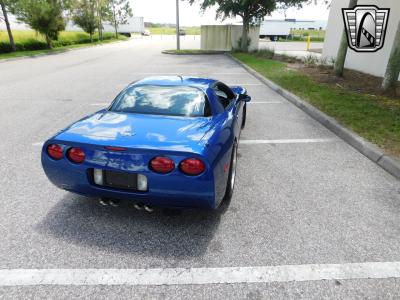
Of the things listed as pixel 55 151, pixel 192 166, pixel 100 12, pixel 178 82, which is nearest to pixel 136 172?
pixel 192 166

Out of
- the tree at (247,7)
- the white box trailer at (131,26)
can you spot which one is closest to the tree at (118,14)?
the white box trailer at (131,26)

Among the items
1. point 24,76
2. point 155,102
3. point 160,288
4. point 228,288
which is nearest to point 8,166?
point 155,102

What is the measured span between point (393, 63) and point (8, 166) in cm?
925

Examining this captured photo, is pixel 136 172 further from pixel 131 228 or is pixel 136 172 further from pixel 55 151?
pixel 55 151

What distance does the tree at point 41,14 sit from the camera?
24.6m

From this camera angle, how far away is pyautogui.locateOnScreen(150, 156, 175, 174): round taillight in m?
2.47

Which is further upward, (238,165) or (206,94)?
(206,94)

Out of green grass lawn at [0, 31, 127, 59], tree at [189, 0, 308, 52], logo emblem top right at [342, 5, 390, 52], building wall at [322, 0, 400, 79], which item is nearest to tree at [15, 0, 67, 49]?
green grass lawn at [0, 31, 127, 59]

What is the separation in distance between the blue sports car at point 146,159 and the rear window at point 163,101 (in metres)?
0.11

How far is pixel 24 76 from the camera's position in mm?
12844

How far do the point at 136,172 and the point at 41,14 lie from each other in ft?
94.8

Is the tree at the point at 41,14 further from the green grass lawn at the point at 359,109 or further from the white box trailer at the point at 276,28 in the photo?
the white box trailer at the point at 276,28

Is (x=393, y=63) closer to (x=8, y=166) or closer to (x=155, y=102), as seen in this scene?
(x=155, y=102)

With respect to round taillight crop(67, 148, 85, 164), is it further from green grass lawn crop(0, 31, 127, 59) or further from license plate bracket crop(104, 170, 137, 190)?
green grass lawn crop(0, 31, 127, 59)
